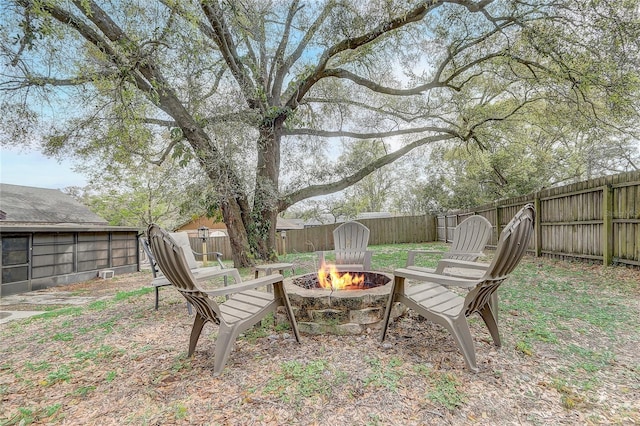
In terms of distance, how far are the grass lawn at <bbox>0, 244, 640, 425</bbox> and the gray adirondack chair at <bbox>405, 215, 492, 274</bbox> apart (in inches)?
25.1

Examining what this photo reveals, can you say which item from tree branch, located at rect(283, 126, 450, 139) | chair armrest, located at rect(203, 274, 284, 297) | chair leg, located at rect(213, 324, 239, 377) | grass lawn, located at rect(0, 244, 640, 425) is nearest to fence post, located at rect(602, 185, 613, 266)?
grass lawn, located at rect(0, 244, 640, 425)

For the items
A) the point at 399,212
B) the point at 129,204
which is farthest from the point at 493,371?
the point at 399,212

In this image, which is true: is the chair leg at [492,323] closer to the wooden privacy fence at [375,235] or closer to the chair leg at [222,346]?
the chair leg at [222,346]

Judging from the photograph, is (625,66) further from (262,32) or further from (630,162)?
(630,162)

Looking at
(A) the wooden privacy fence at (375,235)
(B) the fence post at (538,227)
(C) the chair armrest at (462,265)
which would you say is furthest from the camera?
(A) the wooden privacy fence at (375,235)

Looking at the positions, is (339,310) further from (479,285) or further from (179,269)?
(179,269)

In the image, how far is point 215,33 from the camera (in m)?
5.20

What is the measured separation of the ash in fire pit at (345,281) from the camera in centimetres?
315

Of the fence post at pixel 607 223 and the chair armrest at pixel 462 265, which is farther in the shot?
the fence post at pixel 607 223

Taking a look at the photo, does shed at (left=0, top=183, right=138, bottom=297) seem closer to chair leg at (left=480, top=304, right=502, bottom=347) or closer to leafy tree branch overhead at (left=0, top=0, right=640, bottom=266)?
leafy tree branch overhead at (left=0, top=0, right=640, bottom=266)

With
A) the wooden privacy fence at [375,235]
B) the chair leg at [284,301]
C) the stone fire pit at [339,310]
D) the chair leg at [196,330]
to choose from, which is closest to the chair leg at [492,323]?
the stone fire pit at [339,310]

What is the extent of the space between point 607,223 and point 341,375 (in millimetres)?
5224

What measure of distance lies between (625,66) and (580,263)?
128 inches

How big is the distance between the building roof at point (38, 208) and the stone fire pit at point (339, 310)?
39.7 feet
